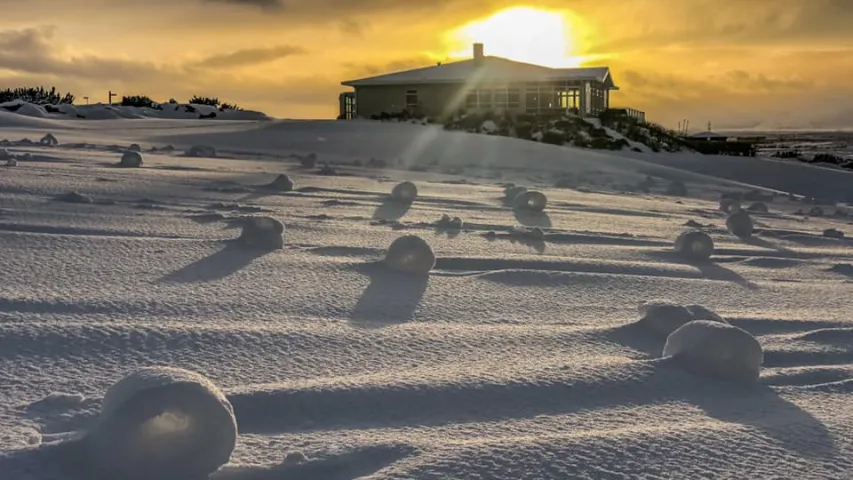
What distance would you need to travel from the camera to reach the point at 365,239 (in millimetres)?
3229

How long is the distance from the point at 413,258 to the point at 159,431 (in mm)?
1492

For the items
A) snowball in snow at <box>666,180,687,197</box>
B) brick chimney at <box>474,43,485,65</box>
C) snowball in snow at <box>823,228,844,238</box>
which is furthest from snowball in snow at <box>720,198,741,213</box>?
brick chimney at <box>474,43,485,65</box>

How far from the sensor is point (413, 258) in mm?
2543

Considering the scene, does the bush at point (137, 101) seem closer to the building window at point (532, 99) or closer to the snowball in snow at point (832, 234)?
the building window at point (532, 99)

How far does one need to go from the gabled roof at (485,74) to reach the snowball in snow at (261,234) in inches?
908

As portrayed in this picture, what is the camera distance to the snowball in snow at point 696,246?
3219 mm

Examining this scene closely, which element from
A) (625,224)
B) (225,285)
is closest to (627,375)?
(225,285)

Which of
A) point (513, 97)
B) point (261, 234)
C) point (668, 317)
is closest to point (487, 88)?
point (513, 97)

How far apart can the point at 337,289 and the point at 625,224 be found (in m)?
2.45

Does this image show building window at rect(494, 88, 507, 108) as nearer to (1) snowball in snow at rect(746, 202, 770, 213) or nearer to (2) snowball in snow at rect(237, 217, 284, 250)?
(1) snowball in snow at rect(746, 202, 770, 213)

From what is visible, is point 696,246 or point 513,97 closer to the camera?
point 696,246

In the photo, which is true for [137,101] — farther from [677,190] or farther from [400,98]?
[677,190]

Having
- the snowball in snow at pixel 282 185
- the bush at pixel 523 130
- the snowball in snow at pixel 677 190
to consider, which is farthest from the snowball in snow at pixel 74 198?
the bush at pixel 523 130

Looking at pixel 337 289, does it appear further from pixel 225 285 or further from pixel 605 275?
pixel 605 275
